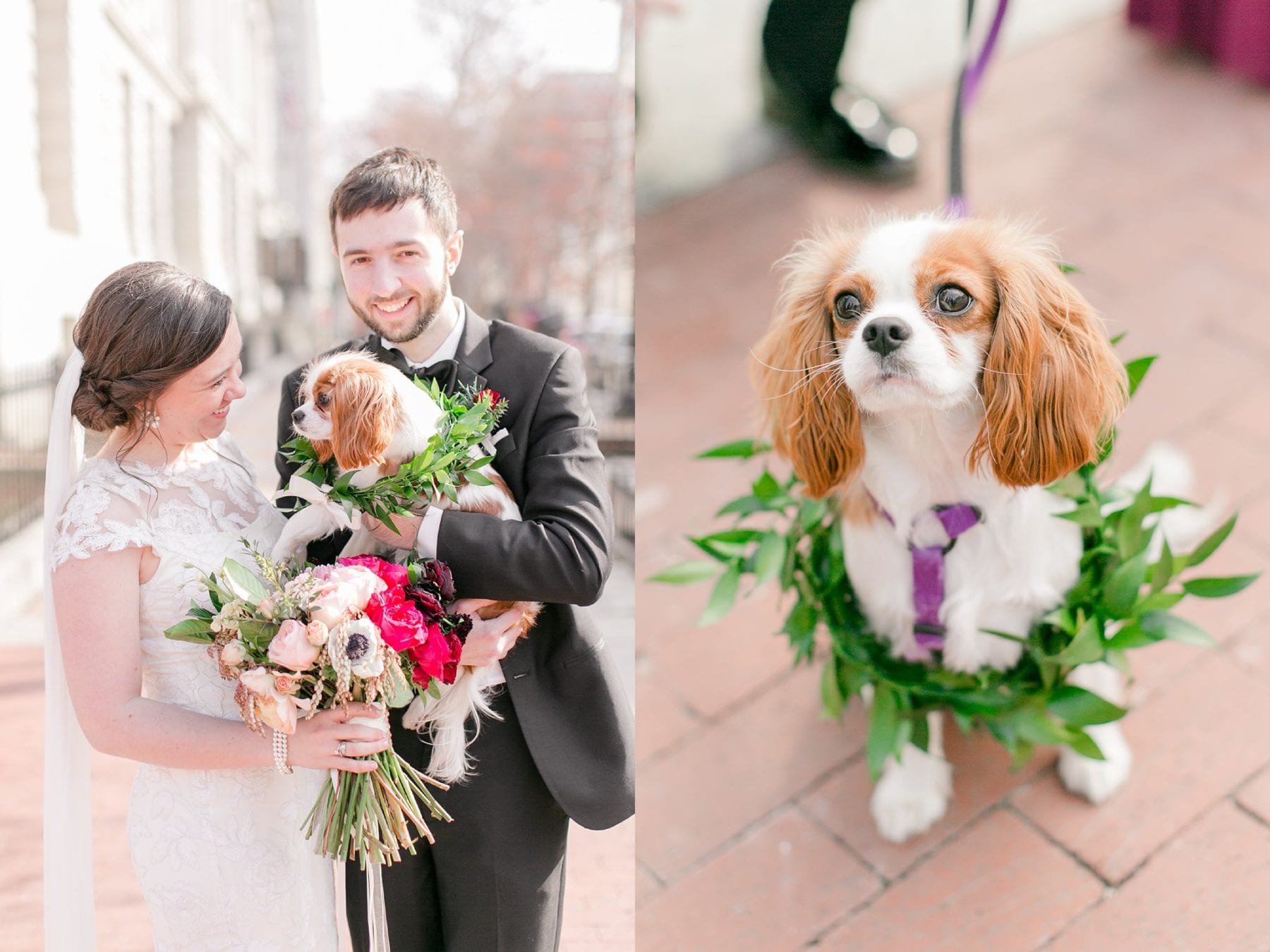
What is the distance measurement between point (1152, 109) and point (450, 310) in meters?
5.17

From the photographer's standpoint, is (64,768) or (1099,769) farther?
(1099,769)

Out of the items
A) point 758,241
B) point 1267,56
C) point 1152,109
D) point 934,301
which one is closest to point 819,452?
point 934,301

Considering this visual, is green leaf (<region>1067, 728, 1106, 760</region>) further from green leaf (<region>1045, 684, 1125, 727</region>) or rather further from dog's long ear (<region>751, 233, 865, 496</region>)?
dog's long ear (<region>751, 233, 865, 496</region>)

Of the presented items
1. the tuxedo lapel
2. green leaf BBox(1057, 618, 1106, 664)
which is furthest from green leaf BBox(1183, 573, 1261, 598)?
the tuxedo lapel

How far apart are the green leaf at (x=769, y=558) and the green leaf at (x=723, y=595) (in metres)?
0.07

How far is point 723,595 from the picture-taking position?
2213 millimetres

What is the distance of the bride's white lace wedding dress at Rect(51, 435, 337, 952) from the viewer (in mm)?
1445

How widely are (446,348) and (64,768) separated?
930mm

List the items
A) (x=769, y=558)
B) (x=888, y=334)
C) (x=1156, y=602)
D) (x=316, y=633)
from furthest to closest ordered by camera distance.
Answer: (x=769, y=558) < (x=1156, y=602) < (x=888, y=334) < (x=316, y=633)

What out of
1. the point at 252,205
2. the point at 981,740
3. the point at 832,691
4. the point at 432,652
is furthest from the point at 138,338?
the point at 252,205

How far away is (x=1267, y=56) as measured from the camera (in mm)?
5152

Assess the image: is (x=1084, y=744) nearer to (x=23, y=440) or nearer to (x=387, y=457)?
(x=387, y=457)

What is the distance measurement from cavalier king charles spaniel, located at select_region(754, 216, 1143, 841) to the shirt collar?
0.65m


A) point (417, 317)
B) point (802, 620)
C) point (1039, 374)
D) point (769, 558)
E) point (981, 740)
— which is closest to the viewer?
point (417, 317)
